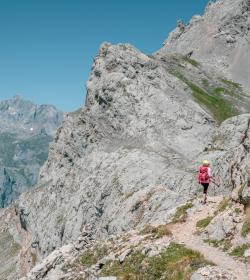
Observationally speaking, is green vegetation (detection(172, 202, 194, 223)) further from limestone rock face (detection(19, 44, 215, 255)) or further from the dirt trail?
limestone rock face (detection(19, 44, 215, 255))

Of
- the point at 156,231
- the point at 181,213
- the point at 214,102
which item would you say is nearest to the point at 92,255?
the point at 156,231

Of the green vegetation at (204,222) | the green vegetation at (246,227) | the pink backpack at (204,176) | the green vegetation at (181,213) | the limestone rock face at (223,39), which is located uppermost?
the limestone rock face at (223,39)

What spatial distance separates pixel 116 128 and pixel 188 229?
204ft

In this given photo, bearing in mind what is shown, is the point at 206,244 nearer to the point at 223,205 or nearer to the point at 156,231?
the point at 223,205

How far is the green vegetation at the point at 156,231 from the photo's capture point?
102 ft

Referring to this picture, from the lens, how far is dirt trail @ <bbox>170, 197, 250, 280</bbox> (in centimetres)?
2416

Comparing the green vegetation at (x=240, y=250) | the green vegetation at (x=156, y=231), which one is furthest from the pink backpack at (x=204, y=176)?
the green vegetation at (x=240, y=250)

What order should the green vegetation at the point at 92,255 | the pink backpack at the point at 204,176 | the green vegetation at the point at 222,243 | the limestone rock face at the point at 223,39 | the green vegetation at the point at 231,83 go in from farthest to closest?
the limestone rock face at the point at 223,39 < the green vegetation at the point at 231,83 < the pink backpack at the point at 204,176 < the green vegetation at the point at 92,255 < the green vegetation at the point at 222,243

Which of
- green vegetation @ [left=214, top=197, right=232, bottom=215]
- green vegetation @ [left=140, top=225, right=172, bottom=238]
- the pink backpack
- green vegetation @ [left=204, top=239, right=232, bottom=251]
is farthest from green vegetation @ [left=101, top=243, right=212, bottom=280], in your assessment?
the pink backpack

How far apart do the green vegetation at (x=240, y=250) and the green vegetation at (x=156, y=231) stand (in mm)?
5422

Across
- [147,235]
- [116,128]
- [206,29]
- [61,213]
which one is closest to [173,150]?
[116,128]

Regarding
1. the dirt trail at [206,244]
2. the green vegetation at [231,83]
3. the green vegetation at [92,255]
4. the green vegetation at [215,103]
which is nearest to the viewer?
the dirt trail at [206,244]

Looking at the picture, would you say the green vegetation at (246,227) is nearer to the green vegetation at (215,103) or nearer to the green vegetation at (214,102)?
the green vegetation at (214,102)

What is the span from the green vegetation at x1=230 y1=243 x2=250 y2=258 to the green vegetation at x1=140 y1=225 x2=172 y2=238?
5422mm
